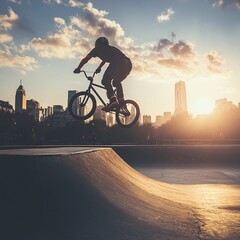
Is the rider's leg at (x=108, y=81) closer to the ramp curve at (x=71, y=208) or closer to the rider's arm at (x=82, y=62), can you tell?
the rider's arm at (x=82, y=62)

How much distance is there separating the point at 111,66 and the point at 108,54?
0.34 metres

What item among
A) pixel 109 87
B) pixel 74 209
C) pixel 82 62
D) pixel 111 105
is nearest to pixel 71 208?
pixel 74 209

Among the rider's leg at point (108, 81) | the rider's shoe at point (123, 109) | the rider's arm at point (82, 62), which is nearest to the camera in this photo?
the rider's arm at point (82, 62)

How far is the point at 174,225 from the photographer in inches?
167

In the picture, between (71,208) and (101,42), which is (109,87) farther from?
(71,208)

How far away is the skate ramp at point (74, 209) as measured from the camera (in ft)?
11.6

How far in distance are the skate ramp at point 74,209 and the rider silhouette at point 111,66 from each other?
294cm

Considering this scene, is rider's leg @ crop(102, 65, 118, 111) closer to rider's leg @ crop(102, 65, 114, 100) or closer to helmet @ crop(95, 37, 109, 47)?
rider's leg @ crop(102, 65, 114, 100)

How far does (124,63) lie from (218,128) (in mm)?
83979

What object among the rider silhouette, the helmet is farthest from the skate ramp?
the helmet

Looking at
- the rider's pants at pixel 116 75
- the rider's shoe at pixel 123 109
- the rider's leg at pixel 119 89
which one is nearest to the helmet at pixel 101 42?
the rider's pants at pixel 116 75

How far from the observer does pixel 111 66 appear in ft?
25.2

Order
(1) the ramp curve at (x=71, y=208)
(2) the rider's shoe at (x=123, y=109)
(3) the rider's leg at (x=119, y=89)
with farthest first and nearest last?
(2) the rider's shoe at (x=123, y=109) → (3) the rider's leg at (x=119, y=89) → (1) the ramp curve at (x=71, y=208)

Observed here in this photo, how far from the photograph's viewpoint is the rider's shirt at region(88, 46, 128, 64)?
7.43m
